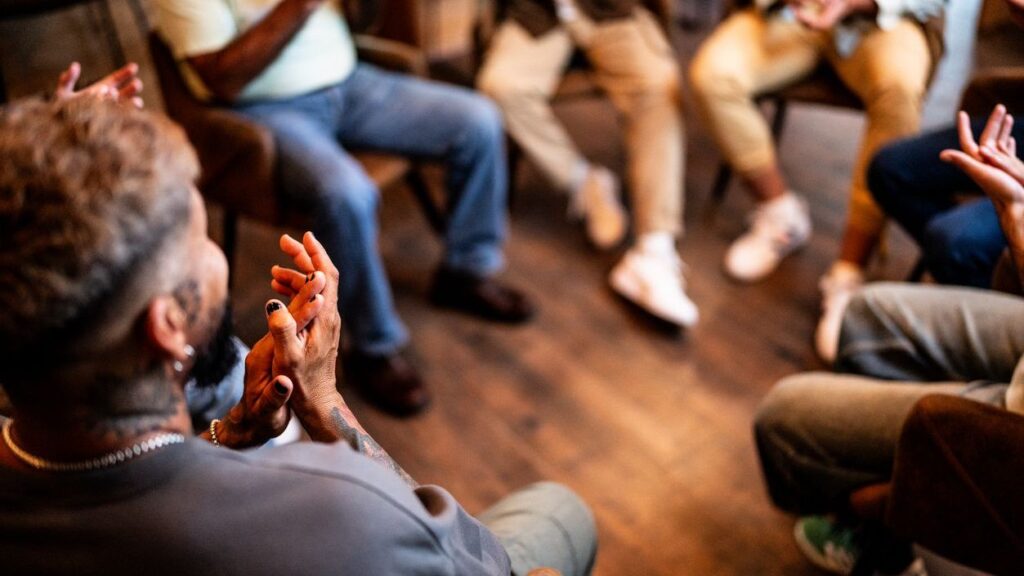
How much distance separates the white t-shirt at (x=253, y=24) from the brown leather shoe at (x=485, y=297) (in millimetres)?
→ 574

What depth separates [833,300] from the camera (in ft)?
6.73

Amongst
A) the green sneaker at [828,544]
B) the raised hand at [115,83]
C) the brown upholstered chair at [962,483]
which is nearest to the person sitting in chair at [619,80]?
the green sneaker at [828,544]

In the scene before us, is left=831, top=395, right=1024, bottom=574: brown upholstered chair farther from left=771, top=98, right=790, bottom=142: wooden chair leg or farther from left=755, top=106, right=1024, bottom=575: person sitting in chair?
left=771, top=98, right=790, bottom=142: wooden chair leg

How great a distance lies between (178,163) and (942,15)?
183 cm

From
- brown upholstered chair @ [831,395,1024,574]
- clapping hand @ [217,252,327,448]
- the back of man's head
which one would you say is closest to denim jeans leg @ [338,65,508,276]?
clapping hand @ [217,252,327,448]

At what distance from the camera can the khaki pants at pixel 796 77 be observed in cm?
194

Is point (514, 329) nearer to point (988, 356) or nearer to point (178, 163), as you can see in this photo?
point (988, 356)

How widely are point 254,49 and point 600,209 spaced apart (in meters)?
1.09

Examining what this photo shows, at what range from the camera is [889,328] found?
54.4 inches

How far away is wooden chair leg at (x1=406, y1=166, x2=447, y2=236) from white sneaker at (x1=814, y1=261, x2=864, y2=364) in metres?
0.96

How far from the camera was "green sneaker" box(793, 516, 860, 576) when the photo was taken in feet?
4.81

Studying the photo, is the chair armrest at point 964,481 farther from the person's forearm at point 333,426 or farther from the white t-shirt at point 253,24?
the white t-shirt at point 253,24

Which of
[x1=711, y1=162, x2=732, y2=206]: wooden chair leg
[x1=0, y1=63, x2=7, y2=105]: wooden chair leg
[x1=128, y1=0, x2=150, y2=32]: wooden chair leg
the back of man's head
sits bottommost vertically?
[x1=711, y1=162, x2=732, y2=206]: wooden chair leg

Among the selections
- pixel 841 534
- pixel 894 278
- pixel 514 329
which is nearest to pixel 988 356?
pixel 841 534
